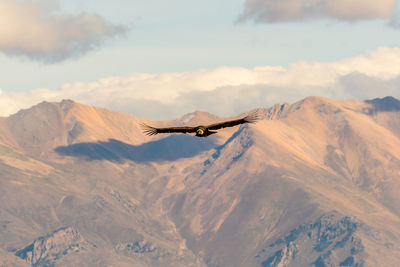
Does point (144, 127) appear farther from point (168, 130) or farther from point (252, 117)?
point (252, 117)

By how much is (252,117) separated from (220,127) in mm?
3350

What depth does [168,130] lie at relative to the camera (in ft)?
240

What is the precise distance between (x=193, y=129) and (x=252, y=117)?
5.65 m

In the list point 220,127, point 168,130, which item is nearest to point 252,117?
point 220,127

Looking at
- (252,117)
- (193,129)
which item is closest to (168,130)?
(193,129)

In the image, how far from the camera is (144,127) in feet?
246

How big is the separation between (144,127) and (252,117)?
10.2m

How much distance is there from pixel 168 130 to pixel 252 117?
8040mm

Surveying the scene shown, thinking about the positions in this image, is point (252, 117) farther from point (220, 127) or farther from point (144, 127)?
point (144, 127)

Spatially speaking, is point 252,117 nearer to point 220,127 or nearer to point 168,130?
point 220,127

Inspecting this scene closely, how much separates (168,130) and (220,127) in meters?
5.55

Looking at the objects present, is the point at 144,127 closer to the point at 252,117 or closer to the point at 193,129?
the point at 193,129

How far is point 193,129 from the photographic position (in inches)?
2928
